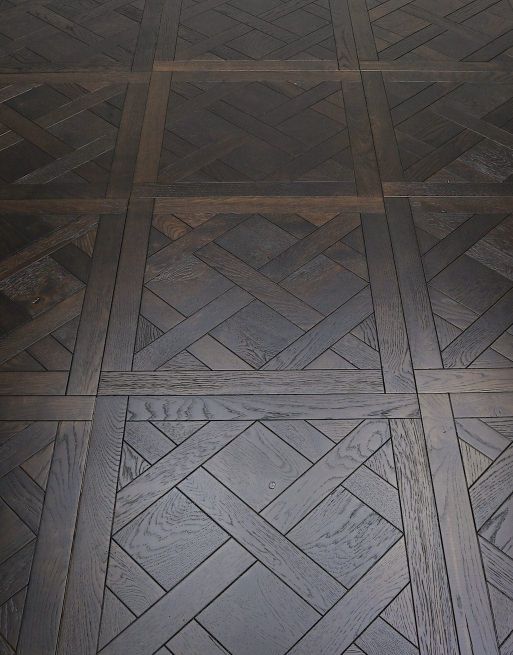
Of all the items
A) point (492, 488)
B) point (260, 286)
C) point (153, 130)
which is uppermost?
point (153, 130)

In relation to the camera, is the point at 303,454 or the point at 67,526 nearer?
the point at 67,526

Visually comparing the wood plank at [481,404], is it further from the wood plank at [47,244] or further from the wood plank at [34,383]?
the wood plank at [47,244]

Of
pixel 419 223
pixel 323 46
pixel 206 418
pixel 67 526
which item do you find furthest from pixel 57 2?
pixel 67 526

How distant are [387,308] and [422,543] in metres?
0.66

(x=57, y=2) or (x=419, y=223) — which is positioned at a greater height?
(x=57, y=2)

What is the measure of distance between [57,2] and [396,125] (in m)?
1.62

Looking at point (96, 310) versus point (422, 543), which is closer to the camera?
point (422, 543)

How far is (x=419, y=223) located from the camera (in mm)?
2203

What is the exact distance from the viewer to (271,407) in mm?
1755

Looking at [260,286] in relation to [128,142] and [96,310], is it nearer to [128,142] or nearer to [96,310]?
[96,310]

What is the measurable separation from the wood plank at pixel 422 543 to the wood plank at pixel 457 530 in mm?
15

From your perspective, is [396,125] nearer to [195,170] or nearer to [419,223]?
[419,223]

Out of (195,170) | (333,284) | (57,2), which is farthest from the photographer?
(57,2)

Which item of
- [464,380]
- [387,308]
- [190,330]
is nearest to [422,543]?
[464,380]
